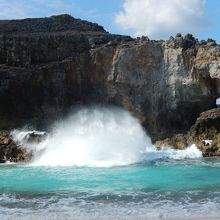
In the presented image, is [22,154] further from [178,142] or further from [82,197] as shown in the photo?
[82,197]

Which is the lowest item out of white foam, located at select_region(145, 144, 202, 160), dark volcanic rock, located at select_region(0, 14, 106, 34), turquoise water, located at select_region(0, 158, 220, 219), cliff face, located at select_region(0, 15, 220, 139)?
turquoise water, located at select_region(0, 158, 220, 219)

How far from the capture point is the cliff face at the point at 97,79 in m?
32.2

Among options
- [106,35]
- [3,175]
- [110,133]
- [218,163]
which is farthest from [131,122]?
[3,175]

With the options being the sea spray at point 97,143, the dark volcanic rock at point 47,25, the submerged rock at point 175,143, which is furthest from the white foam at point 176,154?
the dark volcanic rock at point 47,25

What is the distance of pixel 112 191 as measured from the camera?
48.7ft

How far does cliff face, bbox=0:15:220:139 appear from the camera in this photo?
106 ft

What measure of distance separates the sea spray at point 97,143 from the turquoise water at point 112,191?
12.4 feet

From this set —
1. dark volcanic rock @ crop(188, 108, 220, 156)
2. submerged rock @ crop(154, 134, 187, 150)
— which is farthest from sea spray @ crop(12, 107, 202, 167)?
dark volcanic rock @ crop(188, 108, 220, 156)

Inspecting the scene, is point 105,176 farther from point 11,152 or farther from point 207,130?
point 207,130

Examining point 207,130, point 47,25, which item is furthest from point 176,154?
point 47,25

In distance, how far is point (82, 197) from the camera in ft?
45.5

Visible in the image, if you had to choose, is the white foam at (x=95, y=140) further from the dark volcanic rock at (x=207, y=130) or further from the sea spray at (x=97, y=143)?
the dark volcanic rock at (x=207, y=130)

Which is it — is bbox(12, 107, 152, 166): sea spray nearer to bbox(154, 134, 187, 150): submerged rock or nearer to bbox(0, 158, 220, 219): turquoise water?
bbox(154, 134, 187, 150): submerged rock

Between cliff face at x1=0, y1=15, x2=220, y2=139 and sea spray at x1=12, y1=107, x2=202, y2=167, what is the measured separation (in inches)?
32.8
